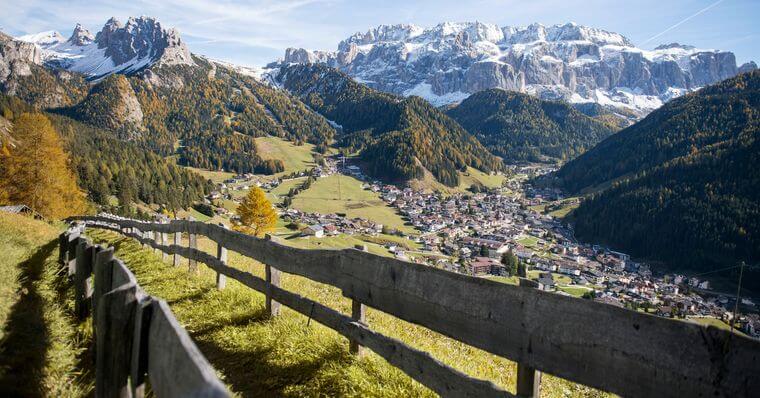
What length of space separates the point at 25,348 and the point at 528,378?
237 inches

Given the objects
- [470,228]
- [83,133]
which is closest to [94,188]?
[83,133]

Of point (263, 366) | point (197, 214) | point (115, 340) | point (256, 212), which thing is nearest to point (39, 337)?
point (263, 366)

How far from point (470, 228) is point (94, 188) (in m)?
129

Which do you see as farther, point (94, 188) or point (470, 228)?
point (470, 228)

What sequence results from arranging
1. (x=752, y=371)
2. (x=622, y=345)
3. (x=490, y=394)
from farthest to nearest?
(x=490, y=394) < (x=622, y=345) < (x=752, y=371)

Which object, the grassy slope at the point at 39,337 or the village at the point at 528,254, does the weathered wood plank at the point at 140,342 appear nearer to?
the grassy slope at the point at 39,337

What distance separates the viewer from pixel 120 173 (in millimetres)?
115750

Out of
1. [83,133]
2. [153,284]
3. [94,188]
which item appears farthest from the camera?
[83,133]

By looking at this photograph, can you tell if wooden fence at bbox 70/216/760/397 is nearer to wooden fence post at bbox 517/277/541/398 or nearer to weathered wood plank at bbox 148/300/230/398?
wooden fence post at bbox 517/277/541/398

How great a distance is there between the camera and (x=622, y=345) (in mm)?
3514

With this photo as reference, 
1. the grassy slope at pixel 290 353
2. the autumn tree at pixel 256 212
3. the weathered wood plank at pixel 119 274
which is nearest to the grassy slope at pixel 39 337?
the weathered wood plank at pixel 119 274

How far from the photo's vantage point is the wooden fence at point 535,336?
121 inches

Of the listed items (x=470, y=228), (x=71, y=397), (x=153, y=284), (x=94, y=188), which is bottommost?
(x=470, y=228)

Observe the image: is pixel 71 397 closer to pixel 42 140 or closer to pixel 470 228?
pixel 42 140
